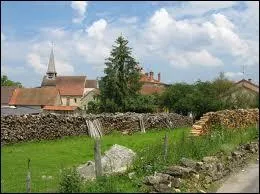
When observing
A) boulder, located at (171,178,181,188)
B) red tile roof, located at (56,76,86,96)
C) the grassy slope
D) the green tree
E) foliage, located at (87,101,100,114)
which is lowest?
the grassy slope

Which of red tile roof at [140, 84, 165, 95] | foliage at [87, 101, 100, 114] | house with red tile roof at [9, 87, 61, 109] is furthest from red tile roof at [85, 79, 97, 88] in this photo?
foliage at [87, 101, 100, 114]

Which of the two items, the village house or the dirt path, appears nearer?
the dirt path

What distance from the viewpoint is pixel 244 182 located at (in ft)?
37.3

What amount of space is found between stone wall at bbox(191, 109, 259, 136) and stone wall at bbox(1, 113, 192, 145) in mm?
8497

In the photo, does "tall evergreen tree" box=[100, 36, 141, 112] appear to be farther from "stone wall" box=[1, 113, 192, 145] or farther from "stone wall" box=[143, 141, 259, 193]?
"stone wall" box=[143, 141, 259, 193]

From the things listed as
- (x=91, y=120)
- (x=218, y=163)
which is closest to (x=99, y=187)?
(x=218, y=163)

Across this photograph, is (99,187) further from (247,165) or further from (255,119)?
(255,119)

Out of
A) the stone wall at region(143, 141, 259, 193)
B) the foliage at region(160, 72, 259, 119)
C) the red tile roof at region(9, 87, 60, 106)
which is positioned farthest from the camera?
the red tile roof at region(9, 87, 60, 106)

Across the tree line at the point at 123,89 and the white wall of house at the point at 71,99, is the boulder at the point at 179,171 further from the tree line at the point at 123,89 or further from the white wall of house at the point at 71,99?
the white wall of house at the point at 71,99

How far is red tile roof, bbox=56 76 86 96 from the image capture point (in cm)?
10956

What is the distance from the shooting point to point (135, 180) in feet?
36.3

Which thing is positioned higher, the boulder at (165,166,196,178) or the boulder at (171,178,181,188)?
the boulder at (165,166,196,178)

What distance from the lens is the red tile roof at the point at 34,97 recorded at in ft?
283

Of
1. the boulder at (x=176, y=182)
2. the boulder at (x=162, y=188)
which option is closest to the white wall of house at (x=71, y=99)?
the boulder at (x=176, y=182)
